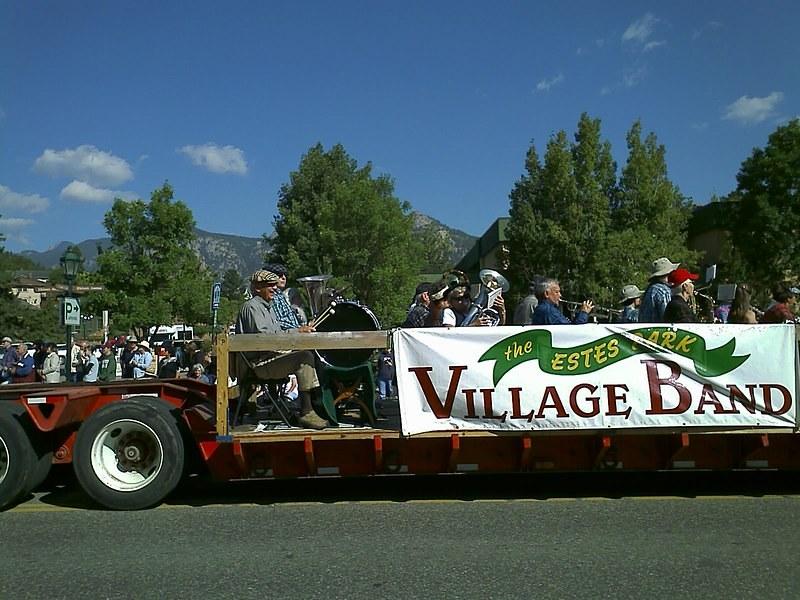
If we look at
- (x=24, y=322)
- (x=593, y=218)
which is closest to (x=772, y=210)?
(x=593, y=218)

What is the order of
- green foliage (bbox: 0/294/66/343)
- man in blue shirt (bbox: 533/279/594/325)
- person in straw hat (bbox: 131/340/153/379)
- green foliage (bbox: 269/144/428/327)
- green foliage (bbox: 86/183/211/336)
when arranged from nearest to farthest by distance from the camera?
man in blue shirt (bbox: 533/279/594/325) → person in straw hat (bbox: 131/340/153/379) → green foliage (bbox: 269/144/428/327) → green foliage (bbox: 86/183/211/336) → green foliage (bbox: 0/294/66/343)

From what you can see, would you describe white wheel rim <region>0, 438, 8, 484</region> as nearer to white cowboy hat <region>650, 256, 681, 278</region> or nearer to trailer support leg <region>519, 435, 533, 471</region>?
trailer support leg <region>519, 435, 533, 471</region>

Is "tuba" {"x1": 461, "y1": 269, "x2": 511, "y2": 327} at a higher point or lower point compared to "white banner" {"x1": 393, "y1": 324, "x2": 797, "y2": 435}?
higher

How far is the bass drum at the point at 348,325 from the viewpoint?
22.7 feet

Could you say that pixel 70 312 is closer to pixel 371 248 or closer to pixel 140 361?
pixel 140 361

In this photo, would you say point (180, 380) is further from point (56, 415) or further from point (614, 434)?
point (614, 434)

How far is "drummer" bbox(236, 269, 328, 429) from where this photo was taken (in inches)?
264

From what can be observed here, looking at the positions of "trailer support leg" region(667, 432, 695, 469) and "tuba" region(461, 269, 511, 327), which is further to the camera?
"tuba" region(461, 269, 511, 327)

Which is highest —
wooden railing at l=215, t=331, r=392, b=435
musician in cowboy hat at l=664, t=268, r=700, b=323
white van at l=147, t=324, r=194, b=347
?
white van at l=147, t=324, r=194, b=347

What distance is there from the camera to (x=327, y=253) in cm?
3312

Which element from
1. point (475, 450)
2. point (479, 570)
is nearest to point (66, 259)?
point (475, 450)

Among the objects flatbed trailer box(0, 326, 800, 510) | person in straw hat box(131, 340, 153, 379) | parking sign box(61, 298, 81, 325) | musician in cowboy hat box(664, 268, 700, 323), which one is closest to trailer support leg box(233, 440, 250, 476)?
flatbed trailer box(0, 326, 800, 510)

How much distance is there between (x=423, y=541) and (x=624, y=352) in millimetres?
2155

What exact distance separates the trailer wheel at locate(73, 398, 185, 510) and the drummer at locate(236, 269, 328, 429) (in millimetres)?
927
